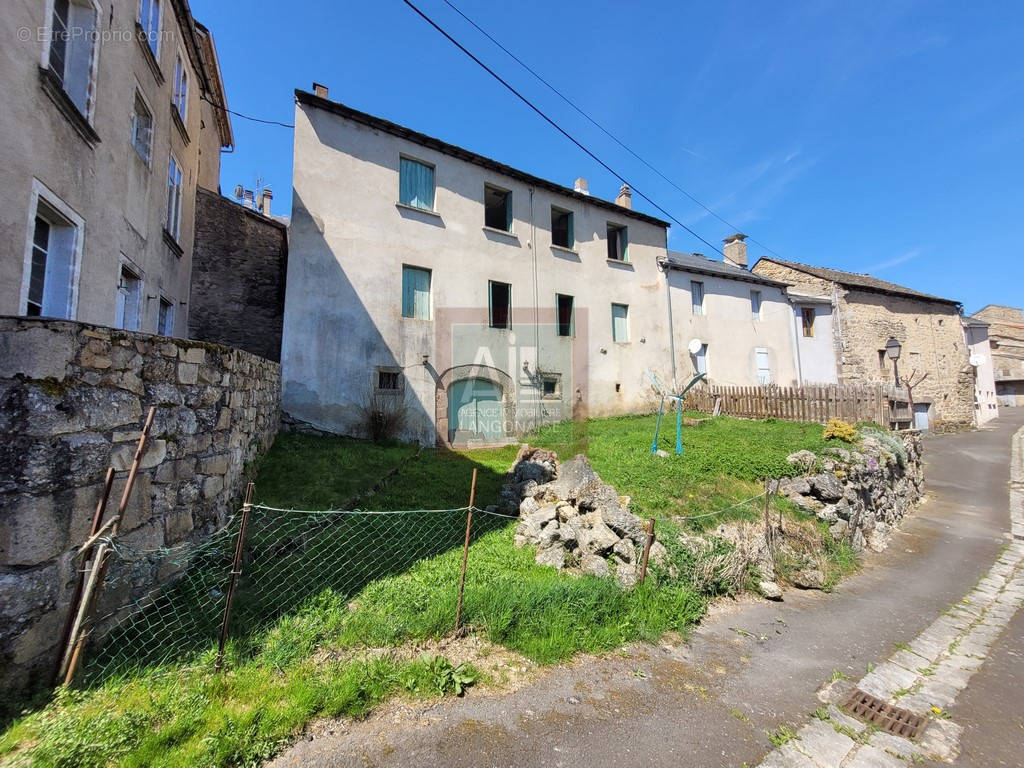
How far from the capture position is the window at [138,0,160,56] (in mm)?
7058

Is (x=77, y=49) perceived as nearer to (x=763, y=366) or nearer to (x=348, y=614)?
(x=348, y=614)

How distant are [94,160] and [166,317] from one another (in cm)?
399

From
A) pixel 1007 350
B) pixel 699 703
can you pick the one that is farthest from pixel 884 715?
pixel 1007 350

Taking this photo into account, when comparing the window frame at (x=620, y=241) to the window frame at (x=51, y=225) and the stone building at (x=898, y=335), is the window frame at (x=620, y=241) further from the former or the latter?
the window frame at (x=51, y=225)

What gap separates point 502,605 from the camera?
4074 mm

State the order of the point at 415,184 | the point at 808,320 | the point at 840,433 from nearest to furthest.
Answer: the point at 840,433, the point at 415,184, the point at 808,320

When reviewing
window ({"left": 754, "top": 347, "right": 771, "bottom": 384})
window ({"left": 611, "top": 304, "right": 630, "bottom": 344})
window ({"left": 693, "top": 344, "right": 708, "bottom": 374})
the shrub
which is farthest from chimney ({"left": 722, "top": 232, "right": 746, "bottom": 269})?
the shrub

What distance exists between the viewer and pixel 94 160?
571cm

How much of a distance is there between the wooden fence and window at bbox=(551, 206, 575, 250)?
314 inches

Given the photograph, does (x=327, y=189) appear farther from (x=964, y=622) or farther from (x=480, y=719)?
(x=964, y=622)

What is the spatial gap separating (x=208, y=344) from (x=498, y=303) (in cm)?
1064

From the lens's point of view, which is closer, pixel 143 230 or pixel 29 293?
pixel 29 293

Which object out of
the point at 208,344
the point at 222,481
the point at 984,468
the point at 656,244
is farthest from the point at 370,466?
the point at 984,468

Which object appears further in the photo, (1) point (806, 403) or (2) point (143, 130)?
(1) point (806, 403)
